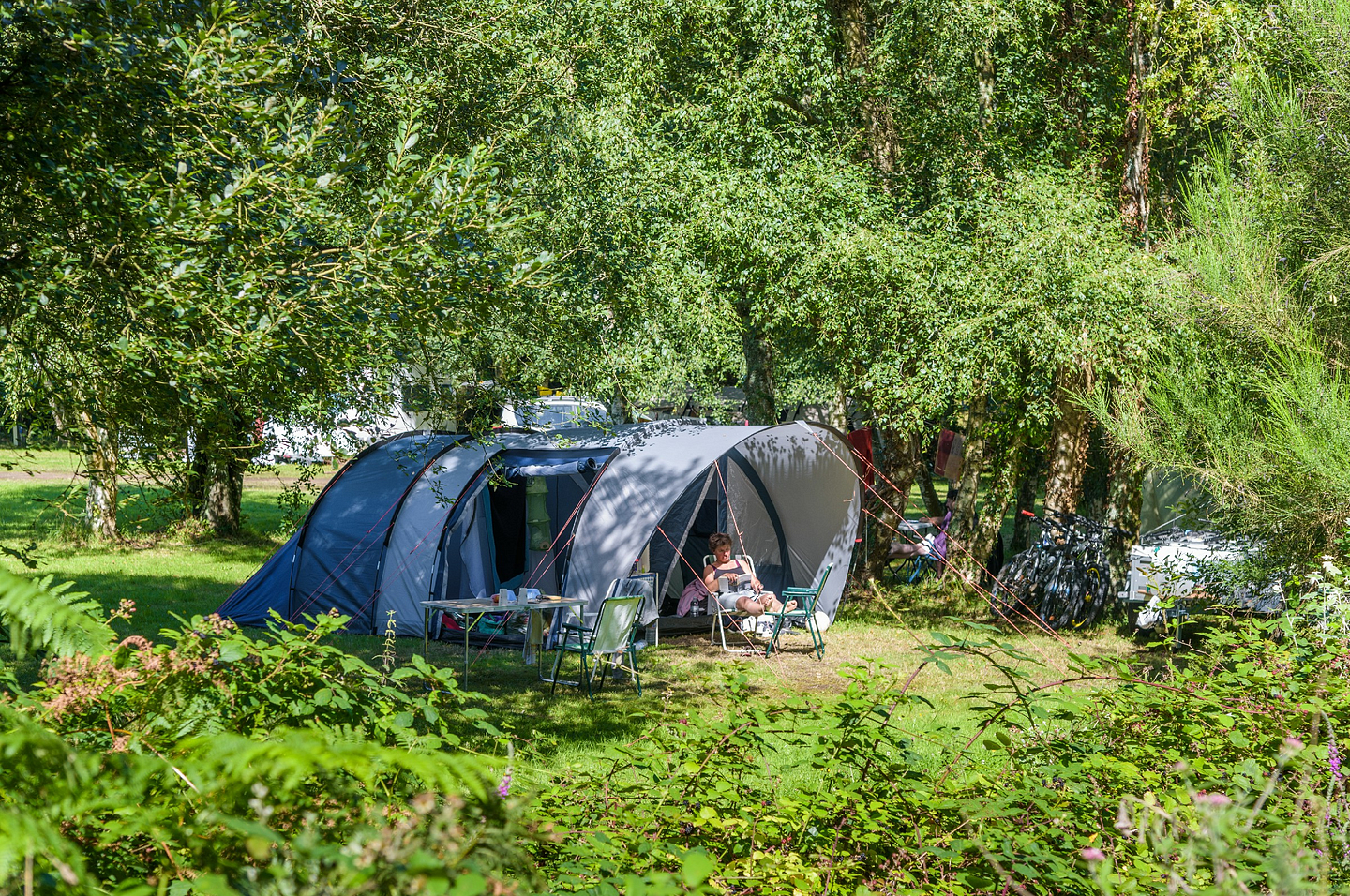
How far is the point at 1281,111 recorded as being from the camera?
18.8 ft

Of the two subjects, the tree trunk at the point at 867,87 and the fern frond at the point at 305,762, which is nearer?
the fern frond at the point at 305,762

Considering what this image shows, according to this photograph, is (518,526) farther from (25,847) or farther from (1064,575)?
(25,847)

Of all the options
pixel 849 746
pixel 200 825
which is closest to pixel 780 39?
pixel 849 746

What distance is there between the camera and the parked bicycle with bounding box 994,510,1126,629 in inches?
389

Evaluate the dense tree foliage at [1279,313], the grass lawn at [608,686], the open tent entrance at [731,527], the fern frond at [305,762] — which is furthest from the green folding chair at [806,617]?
the fern frond at [305,762]

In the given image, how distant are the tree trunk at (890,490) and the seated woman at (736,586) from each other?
6.68 feet

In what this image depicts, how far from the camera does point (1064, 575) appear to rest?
991 centimetres

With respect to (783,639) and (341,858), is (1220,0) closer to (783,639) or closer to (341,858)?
(783,639)

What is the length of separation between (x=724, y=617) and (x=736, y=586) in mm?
314

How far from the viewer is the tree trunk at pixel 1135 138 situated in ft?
30.6

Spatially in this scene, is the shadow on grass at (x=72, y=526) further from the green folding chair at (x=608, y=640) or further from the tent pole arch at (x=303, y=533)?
the green folding chair at (x=608, y=640)

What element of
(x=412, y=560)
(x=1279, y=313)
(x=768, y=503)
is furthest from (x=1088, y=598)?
(x=412, y=560)

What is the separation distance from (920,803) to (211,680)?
1.69m

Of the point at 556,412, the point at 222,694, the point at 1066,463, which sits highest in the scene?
the point at 556,412
